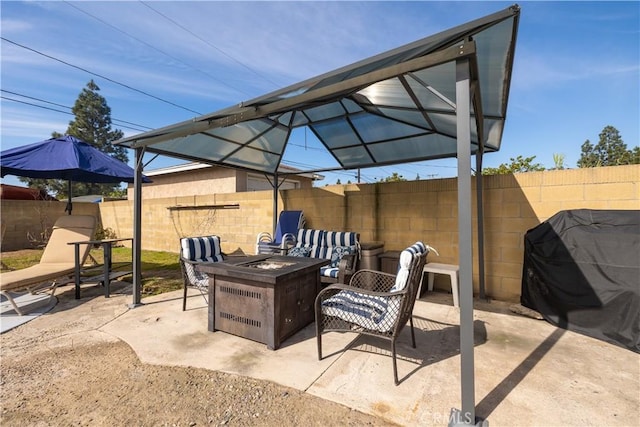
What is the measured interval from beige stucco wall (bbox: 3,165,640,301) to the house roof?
33.8 inches

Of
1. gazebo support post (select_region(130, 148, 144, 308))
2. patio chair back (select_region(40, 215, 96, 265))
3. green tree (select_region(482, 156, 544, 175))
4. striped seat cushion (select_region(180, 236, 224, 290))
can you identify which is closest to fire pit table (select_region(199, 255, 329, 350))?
striped seat cushion (select_region(180, 236, 224, 290))

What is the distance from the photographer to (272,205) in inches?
268

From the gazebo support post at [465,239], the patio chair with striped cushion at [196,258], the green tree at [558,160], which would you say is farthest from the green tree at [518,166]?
the patio chair with striped cushion at [196,258]

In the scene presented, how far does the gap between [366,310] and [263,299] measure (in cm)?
100

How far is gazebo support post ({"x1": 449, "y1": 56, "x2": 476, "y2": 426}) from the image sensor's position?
1.71 m

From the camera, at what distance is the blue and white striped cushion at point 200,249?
387cm

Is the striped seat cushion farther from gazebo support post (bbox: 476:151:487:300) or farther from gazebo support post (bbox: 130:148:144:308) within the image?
gazebo support post (bbox: 476:151:487:300)

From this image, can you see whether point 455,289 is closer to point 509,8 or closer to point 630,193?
point 630,193

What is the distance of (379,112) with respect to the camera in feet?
14.1

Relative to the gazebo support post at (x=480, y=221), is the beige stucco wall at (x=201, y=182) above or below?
above

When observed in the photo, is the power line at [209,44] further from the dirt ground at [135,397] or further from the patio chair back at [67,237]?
the dirt ground at [135,397]

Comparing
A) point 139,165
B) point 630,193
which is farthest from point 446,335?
point 139,165

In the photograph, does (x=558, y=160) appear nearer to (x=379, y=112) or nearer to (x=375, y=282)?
(x=379, y=112)

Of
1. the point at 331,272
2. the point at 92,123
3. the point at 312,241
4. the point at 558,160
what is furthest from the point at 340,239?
the point at 92,123
